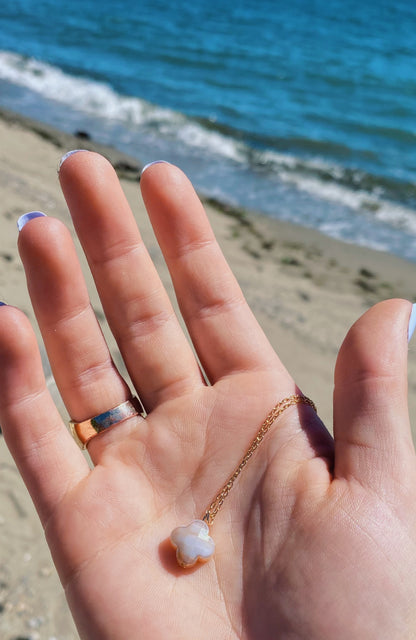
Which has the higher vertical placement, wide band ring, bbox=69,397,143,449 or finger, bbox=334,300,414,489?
finger, bbox=334,300,414,489

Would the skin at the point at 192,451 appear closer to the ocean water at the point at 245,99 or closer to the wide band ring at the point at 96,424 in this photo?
the wide band ring at the point at 96,424

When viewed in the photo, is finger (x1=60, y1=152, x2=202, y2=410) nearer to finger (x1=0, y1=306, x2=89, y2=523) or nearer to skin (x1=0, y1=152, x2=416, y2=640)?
skin (x1=0, y1=152, x2=416, y2=640)

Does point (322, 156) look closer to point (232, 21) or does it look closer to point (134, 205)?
point (134, 205)

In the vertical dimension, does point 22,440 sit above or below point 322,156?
above

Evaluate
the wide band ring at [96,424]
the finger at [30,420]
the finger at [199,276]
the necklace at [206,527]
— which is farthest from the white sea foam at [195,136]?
the finger at [30,420]

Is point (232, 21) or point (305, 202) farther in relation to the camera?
point (232, 21)

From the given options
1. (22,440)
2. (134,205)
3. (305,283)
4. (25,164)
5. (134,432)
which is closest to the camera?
(22,440)

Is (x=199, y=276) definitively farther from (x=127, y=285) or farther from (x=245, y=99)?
(x=245, y=99)

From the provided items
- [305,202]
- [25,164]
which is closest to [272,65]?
[305,202]

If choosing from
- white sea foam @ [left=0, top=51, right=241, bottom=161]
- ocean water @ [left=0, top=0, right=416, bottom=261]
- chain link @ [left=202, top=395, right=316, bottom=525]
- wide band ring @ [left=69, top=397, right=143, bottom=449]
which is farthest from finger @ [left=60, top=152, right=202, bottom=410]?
white sea foam @ [left=0, top=51, right=241, bottom=161]
